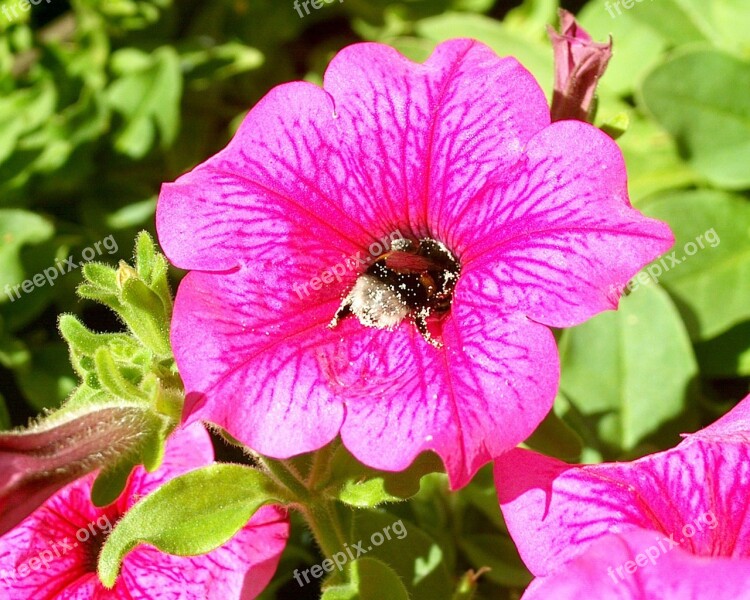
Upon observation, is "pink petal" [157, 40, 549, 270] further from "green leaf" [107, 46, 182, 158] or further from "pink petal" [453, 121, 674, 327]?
"green leaf" [107, 46, 182, 158]

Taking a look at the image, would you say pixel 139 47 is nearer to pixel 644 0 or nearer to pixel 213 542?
pixel 644 0

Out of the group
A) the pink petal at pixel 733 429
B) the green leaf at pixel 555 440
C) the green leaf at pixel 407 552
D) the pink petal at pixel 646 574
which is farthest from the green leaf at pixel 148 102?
the pink petal at pixel 646 574

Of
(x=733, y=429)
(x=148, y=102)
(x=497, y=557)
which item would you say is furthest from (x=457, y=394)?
(x=148, y=102)

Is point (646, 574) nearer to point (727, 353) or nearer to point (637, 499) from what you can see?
point (637, 499)

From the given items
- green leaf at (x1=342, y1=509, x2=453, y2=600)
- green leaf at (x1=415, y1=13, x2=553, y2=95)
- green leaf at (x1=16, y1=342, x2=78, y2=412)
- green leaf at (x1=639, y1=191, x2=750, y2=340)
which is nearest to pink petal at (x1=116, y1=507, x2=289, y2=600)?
green leaf at (x1=342, y1=509, x2=453, y2=600)

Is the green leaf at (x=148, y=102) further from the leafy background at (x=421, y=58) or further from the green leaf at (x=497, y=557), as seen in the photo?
the green leaf at (x=497, y=557)

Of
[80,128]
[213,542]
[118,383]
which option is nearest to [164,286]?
[118,383]
